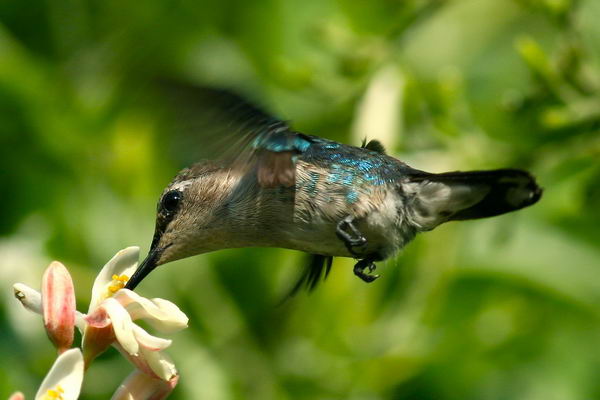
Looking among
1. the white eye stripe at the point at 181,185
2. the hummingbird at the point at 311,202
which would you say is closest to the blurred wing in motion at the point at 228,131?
the hummingbird at the point at 311,202

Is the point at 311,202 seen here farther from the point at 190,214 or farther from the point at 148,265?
the point at 148,265

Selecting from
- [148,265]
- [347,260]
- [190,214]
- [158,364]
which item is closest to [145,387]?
[158,364]

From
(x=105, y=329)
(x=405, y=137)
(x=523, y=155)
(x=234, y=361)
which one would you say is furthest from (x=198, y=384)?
(x=105, y=329)

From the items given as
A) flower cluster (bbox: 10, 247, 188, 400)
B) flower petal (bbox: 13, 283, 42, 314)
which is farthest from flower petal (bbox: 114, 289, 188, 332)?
flower petal (bbox: 13, 283, 42, 314)

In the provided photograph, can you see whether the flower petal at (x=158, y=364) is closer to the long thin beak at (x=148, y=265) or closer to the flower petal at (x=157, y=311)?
the flower petal at (x=157, y=311)

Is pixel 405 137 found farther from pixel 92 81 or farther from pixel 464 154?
pixel 92 81
